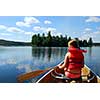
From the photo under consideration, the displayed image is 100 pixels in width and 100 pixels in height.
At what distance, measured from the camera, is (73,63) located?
9.89 ft

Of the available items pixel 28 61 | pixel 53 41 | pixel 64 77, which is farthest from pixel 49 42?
pixel 64 77

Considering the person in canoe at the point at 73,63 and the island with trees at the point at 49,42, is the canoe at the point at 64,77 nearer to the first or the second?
the person in canoe at the point at 73,63

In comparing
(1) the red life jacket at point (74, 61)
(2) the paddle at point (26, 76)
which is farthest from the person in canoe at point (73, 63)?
(2) the paddle at point (26, 76)

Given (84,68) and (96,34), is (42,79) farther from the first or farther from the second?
(96,34)

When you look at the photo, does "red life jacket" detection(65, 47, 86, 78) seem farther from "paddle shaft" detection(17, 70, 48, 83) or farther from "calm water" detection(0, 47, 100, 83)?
"paddle shaft" detection(17, 70, 48, 83)

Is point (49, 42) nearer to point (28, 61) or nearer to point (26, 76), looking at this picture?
point (28, 61)

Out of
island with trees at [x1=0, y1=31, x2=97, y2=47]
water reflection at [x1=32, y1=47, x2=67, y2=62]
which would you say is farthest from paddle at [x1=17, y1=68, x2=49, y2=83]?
island with trees at [x1=0, y1=31, x2=97, y2=47]

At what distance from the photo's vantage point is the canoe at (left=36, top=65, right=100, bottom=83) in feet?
9.88

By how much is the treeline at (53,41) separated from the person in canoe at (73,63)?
7cm

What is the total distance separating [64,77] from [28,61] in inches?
14.9

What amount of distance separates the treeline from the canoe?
232 mm
